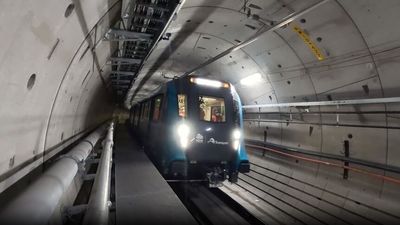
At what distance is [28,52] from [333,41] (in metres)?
5.33

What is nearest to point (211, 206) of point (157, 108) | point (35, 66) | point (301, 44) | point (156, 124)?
point (156, 124)

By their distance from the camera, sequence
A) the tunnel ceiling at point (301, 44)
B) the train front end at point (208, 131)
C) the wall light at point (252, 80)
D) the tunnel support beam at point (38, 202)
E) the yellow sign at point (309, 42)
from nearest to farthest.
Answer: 1. the tunnel support beam at point (38, 202)
2. the tunnel ceiling at point (301, 44)
3. the yellow sign at point (309, 42)
4. the train front end at point (208, 131)
5. the wall light at point (252, 80)

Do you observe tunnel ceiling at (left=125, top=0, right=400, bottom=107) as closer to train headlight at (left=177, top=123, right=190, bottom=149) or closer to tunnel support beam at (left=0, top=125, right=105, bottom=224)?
train headlight at (left=177, top=123, right=190, bottom=149)

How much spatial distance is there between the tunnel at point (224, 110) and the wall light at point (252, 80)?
0.05 metres

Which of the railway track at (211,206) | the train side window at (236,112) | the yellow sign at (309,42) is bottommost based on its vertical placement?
the railway track at (211,206)

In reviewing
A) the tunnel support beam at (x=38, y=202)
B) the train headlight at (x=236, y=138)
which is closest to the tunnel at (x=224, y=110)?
the tunnel support beam at (x=38, y=202)

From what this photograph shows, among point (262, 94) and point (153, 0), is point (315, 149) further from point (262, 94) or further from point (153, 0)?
point (153, 0)

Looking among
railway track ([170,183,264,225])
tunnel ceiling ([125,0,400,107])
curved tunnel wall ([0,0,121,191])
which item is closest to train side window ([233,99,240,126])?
tunnel ceiling ([125,0,400,107])

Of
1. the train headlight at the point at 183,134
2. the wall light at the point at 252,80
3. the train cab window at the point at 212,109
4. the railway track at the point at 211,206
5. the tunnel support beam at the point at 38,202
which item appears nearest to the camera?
the tunnel support beam at the point at 38,202

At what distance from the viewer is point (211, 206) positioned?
6.75 meters

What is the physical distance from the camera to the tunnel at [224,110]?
9.51 ft

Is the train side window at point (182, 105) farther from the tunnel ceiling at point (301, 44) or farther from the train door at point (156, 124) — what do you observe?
the tunnel ceiling at point (301, 44)

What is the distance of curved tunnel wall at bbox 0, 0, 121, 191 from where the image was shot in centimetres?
228

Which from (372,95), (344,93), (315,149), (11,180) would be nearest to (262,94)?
(315,149)
